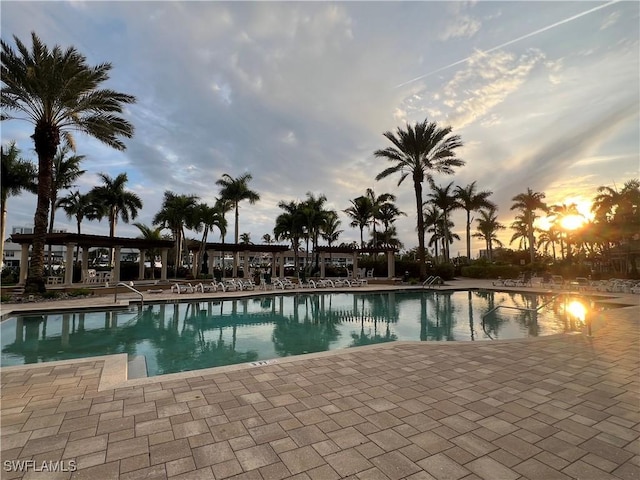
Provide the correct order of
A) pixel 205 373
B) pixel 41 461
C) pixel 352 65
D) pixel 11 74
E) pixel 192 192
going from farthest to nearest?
pixel 192 192
pixel 11 74
pixel 352 65
pixel 205 373
pixel 41 461

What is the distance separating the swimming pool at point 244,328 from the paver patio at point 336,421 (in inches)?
85.1

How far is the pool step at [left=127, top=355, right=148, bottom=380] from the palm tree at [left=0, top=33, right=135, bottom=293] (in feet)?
36.6

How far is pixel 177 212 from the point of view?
28.6 m

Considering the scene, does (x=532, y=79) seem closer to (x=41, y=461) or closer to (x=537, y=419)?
(x=537, y=419)

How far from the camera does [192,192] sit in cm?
2962

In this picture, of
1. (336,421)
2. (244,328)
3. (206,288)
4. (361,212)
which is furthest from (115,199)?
(336,421)

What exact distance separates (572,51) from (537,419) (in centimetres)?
996

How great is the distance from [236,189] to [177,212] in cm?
563

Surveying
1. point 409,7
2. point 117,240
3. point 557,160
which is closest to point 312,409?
point 409,7

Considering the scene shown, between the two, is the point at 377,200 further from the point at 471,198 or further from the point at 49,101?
the point at 49,101

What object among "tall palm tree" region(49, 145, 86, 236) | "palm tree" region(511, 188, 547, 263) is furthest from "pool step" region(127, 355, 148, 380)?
"palm tree" region(511, 188, 547, 263)

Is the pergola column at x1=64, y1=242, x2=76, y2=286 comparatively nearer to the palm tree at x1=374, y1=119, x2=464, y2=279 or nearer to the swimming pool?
the swimming pool

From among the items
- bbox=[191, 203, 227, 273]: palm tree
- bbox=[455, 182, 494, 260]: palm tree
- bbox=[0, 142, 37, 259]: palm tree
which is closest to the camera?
bbox=[0, 142, 37, 259]: palm tree

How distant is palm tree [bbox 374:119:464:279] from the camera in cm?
2262
